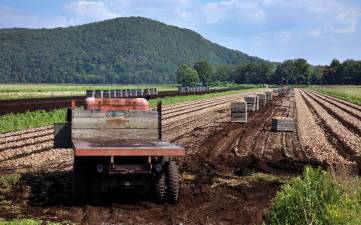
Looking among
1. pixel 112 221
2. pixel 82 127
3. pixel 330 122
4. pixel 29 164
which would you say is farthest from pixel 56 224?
pixel 330 122

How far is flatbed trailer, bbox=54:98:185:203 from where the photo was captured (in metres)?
10.1

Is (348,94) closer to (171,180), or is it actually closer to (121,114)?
(121,114)

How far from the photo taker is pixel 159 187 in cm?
1079

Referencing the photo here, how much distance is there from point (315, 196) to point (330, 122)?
25723 millimetres

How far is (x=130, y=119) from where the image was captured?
12086 mm

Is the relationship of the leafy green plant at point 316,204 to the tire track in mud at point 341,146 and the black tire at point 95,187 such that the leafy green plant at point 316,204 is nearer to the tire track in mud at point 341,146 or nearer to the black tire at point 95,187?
the black tire at point 95,187

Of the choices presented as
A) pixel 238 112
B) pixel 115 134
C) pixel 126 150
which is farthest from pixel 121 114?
pixel 238 112

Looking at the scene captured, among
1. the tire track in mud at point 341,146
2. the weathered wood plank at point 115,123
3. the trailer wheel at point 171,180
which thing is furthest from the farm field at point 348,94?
the trailer wheel at point 171,180

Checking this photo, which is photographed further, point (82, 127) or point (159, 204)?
point (82, 127)

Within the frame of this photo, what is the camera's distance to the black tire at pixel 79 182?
10516 mm

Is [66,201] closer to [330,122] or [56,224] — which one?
[56,224]

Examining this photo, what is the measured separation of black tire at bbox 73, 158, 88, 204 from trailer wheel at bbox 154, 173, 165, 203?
1300mm

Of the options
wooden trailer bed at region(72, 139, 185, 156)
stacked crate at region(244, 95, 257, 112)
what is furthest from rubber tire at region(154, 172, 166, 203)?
stacked crate at region(244, 95, 257, 112)

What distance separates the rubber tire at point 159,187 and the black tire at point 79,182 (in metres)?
1.30
